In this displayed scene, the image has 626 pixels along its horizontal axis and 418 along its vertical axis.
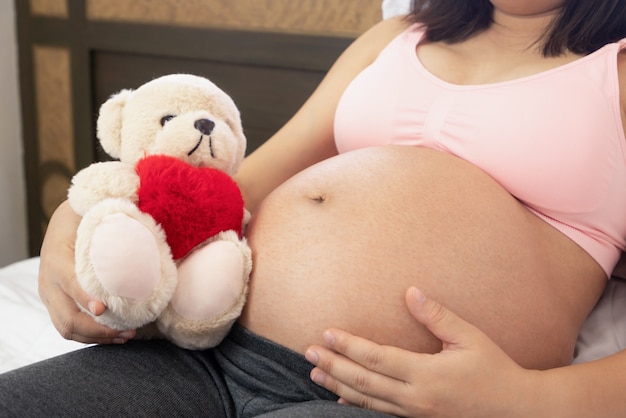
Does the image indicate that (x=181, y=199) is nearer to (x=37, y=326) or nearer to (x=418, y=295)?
(x=418, y=295)

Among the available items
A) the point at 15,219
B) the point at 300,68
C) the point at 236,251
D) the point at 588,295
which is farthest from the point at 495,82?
the point at 15,219

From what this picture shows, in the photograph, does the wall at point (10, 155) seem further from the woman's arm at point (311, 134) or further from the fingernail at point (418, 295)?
the fingernail at point (418, 295)

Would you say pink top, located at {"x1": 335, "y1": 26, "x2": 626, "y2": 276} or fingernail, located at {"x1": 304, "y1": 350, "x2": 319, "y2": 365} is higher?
pink top, located at {"x1": 335, "y1": 26, "x2": 626, "y2": 276}

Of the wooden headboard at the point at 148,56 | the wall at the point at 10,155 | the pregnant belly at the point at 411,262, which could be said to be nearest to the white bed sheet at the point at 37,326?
the pregnant belly at the point at 411,262

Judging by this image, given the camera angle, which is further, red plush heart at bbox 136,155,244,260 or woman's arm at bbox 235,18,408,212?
woman's arm at bbox 235,18,408,212

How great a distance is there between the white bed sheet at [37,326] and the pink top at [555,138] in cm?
12

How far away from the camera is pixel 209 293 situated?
2.56ft

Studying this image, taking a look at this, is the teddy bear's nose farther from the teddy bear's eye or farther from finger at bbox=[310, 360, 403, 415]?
finger at bbox=[310, 360, 403, 415]

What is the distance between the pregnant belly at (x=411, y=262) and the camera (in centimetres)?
80

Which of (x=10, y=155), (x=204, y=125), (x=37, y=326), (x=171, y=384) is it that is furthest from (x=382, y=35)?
(x=10, y=155)

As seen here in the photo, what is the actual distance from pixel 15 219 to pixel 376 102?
72.3 inches

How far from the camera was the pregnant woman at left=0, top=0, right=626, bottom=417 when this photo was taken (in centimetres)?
79

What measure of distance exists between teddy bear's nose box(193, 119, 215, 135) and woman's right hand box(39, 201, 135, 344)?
204 mm

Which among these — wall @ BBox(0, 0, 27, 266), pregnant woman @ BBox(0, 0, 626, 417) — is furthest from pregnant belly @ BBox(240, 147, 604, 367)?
wall @ BBox(0, 0, 27, 266)
